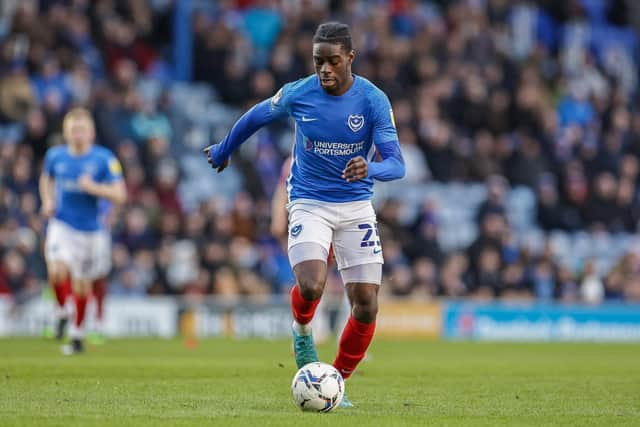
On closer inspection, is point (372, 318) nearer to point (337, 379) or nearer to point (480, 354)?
point (337, 379)

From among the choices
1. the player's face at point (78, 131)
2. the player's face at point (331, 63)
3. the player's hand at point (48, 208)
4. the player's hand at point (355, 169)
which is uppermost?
the player's face at point (331, 63)

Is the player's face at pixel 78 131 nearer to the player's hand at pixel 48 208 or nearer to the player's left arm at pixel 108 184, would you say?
the player's left arm at pixel 108 184

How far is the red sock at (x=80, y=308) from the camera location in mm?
15406

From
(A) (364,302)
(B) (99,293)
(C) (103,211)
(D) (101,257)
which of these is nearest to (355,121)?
(A) (364,302)

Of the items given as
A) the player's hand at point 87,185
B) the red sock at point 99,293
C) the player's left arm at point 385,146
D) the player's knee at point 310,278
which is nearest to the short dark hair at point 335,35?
the player's left arm at point 385,146

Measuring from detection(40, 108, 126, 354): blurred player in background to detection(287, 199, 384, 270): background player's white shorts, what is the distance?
6.49 m

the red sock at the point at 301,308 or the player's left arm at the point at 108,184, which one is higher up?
the player's left arm at the point at 108,184

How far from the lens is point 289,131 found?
25047 millimetres

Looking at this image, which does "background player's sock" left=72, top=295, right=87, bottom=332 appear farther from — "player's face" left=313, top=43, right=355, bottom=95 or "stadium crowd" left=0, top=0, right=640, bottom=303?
"player's face" left=313, top=43, right=355, bottom=95

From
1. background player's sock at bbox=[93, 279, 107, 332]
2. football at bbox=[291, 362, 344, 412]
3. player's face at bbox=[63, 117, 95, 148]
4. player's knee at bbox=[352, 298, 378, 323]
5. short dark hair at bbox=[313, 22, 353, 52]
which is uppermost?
short dark hair at bbox=[313, 22, 353, 52]

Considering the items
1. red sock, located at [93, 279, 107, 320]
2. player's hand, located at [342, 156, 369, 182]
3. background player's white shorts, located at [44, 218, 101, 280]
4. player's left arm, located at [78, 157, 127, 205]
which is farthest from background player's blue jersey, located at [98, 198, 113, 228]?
player's hand, located at [342, 156, 369, 182]

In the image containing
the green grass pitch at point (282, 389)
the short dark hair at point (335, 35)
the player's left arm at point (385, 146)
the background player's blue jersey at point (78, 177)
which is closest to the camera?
the green grass pitch at point (282, 389)

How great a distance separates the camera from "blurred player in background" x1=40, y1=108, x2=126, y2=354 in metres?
15.7

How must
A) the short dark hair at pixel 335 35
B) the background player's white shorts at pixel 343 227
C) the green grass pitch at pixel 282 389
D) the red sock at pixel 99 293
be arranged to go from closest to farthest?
the green grass pitch at pixel 282 389
the short dark hair at pixel 335 35
the background player's white shorts at pixel 343 227
the red sock at pixel 99 293
